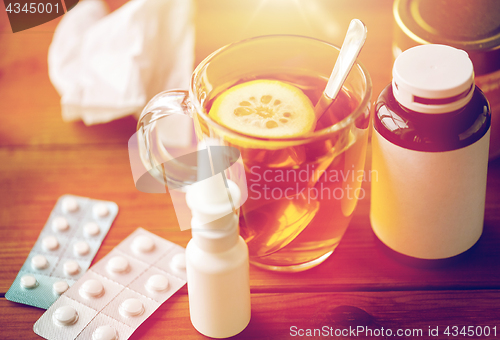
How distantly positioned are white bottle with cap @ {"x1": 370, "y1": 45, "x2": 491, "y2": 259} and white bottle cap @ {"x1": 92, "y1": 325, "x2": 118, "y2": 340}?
253mm

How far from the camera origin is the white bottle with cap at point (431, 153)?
409 millimetres

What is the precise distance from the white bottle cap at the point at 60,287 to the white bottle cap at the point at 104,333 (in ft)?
0.21

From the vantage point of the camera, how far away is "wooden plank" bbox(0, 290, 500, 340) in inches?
18.2

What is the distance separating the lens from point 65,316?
463 mm

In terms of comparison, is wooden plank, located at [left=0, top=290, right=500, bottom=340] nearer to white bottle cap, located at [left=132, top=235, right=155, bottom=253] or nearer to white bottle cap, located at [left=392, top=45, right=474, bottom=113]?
white bottle cap, located at [left=132, top=235, right=155, bottom=253]

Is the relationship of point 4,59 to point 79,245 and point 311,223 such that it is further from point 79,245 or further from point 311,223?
point 311,223

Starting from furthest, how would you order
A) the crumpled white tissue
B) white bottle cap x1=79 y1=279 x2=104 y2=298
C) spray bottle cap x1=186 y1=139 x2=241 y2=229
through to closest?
the crumpled white tissue
white bottle cap x1=79 y1=279 x2=104 y2=298
spray bottle cap x1=186 y1=139 x2=241 y2=229

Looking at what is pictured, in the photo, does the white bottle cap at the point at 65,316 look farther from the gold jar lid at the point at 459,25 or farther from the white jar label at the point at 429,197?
the gold jar lid at the point at 459,25

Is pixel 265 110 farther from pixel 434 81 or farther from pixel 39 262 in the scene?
pixel 39 262

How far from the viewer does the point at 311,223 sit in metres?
0.46

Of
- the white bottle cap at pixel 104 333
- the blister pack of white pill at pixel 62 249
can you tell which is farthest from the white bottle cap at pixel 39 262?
the white bottle cap at pixel 104 333

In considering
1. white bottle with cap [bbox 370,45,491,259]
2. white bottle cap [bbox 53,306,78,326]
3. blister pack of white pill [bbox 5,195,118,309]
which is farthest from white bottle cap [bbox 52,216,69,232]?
white bottle with cap [bbox 370,45,491,259]

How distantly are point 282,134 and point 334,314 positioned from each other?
17 centimetres

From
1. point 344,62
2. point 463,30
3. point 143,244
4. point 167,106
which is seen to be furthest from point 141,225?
point 463,30
